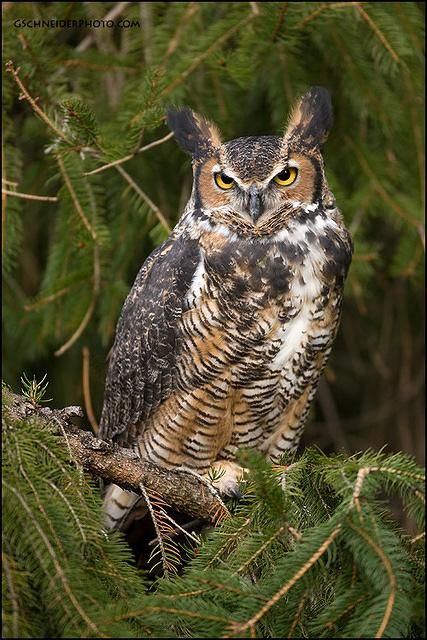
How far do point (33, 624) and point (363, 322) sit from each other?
293 centimetres

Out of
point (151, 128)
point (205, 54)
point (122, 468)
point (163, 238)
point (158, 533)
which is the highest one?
point (205, 54)

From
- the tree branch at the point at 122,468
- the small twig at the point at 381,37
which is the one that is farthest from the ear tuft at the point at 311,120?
the tree branch at the point at 122,468

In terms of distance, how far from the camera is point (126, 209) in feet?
11.0

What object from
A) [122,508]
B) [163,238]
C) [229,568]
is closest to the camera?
[229,568]

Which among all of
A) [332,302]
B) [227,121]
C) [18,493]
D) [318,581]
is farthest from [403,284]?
[18,493]

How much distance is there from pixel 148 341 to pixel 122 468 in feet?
2.25

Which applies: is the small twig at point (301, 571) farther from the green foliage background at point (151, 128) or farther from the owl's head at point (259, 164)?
the green foliage background at point (151, 128)

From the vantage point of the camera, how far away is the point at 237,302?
2.41 m

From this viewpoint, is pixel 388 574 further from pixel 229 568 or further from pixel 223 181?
pixel 223 181

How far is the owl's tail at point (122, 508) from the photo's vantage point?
283 centimetres

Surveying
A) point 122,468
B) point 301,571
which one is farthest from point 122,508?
point 301,571

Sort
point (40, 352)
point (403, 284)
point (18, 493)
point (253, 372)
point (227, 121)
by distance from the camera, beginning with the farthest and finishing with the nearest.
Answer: point (403, 284) < point (40, 352) < point (227, 121) < point (253, 372) < point (18, 493)

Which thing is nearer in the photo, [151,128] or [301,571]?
[301,571]

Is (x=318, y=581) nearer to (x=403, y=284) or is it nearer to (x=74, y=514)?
(x=74, y=514)
